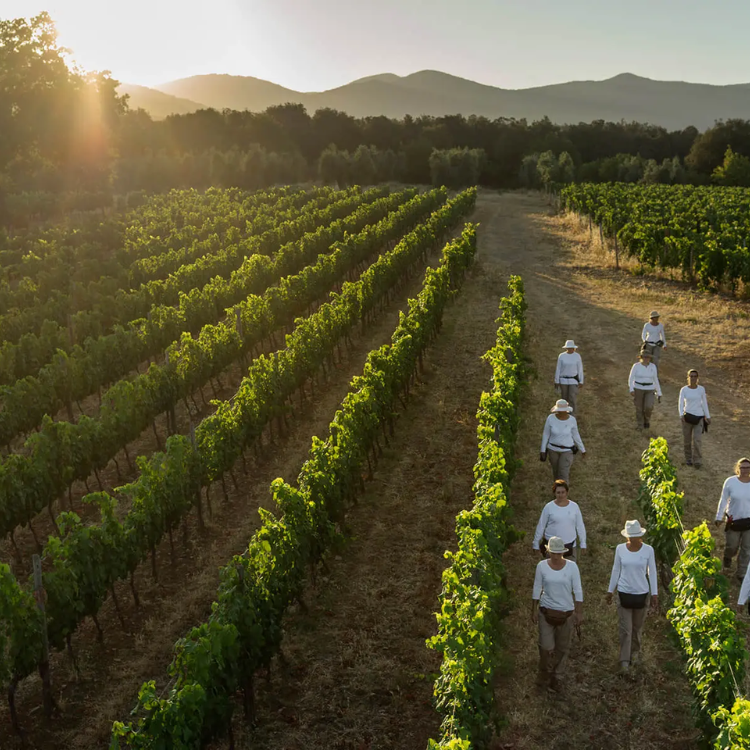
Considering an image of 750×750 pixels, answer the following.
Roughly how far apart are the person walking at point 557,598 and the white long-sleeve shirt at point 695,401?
5.93 meters

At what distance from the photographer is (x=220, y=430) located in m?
12.6

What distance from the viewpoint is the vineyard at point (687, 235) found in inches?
979

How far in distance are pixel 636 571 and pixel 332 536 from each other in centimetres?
441

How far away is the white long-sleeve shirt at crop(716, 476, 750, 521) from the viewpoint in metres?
9.06

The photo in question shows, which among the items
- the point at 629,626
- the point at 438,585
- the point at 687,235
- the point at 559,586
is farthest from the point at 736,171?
the point at 559,586

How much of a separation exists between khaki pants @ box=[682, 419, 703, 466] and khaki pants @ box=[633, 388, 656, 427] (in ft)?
4.14

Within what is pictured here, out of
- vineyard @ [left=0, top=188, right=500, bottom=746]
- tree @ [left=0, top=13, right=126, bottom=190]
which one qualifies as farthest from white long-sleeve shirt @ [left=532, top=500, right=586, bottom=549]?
tree @ [left=0, top=13, right=126, bottom=190]

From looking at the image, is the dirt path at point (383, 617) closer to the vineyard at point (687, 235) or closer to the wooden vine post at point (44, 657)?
the wooden vine post at point (44, 657)

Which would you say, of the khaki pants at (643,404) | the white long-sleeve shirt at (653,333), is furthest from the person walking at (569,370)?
the white long-sleeve shirt at (653,333)

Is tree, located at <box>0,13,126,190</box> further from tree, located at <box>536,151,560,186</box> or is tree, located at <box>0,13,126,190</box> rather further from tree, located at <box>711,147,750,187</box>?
tree, located at <box>711,147,750,187</box>

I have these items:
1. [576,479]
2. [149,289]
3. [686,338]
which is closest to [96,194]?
[149,289]

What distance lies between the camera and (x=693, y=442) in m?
12.6

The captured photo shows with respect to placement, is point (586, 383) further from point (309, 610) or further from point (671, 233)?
point (671, 233)

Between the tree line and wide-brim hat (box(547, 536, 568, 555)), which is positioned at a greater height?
the tree line
